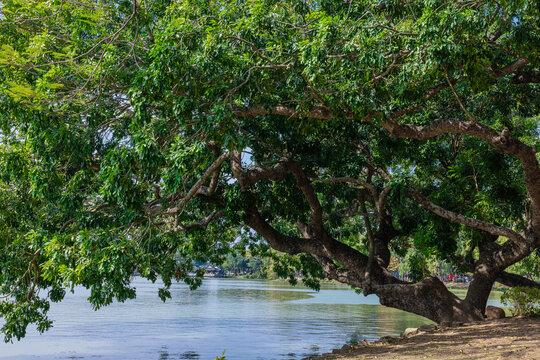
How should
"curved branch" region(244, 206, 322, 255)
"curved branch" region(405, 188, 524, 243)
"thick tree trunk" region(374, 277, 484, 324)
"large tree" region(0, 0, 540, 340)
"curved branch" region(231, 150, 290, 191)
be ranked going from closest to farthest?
"large tree" region(0, 0, 540, 340)
"curved branch" region(231, 150, 290, 191)
"curved branch" region(405, 188, 524, 243)
"thick tree trunk" region(374, 277, 484, 324)
"curved branch" region(244, 206, 322, 255)

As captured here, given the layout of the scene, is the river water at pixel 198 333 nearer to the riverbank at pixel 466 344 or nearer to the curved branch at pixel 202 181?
the riverbank at pixel 466 344

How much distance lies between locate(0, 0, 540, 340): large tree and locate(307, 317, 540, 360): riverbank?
123cm

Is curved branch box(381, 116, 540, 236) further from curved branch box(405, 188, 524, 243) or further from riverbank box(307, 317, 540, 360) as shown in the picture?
riverbank box(307, 317, 540, 360)

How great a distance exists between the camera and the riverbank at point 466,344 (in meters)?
7.06

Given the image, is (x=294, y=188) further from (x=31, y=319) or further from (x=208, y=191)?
(x=31, y=319)

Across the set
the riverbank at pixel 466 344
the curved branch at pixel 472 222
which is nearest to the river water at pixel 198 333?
the riverbank at pixel 466 344

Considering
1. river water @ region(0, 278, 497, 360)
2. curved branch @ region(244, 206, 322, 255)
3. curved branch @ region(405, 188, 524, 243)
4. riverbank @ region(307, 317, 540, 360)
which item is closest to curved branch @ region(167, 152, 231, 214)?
curved branch @ region(244, 206, 322, 255)

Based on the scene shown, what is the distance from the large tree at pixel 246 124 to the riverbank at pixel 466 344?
1232 millimetres

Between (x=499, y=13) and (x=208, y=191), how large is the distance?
19.3 feet

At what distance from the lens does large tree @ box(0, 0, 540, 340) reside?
7.36m

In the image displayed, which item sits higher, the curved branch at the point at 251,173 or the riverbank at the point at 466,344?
the curved branch at the point at 251,173

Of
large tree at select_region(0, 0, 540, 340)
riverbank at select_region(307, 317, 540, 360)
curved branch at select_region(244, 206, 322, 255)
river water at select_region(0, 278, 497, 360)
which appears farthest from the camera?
river water at select_region(0, 278, 497, 360)

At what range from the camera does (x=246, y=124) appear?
9992 mm

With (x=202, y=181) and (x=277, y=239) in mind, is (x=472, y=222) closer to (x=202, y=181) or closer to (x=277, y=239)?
(x=277, y=239)
